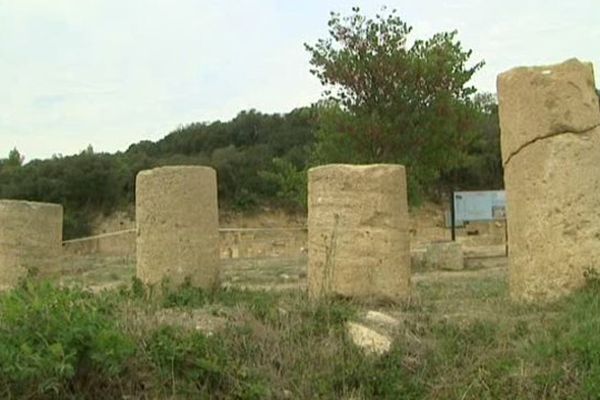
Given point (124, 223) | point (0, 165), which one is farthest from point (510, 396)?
point (0, 165)

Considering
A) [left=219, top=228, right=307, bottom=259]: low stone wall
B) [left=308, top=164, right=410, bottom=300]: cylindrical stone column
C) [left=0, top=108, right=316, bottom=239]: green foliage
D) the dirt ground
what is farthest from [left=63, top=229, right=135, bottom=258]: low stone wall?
[left=308, top=164, right=410, bottom=300]: cylindrical stone column

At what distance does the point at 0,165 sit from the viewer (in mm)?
42781

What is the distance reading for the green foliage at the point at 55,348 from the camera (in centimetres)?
498

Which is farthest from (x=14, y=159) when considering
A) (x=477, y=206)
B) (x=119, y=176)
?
(x=477, y=206)

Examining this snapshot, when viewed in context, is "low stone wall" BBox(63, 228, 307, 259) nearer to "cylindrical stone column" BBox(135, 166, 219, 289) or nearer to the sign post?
the sign post

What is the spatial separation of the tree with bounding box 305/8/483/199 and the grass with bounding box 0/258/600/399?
11.6m

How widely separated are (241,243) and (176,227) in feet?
67.8

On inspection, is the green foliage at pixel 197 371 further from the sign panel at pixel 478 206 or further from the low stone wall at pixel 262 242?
the low stone wall at pixel 262 242

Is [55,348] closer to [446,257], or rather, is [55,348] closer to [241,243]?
[446,257]

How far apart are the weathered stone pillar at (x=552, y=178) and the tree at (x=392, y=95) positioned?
994cm

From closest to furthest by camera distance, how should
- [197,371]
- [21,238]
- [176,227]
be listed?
[197,371], [176,227], [21,238]

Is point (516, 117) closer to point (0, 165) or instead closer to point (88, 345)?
point (88, 345)

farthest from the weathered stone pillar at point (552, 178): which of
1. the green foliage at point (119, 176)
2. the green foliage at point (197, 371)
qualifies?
the green foliage at point (119, 176)

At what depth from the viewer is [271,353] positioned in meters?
6.13
